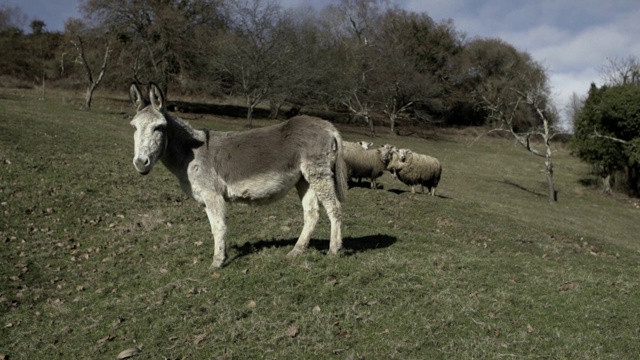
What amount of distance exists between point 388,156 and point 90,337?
17479mm

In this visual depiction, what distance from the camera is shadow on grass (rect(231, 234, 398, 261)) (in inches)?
416

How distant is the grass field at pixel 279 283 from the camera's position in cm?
736

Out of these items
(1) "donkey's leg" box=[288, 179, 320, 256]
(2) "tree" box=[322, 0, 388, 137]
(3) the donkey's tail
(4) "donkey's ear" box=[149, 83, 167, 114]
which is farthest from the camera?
(2) "tree" box=[322, 0, 388, 137]

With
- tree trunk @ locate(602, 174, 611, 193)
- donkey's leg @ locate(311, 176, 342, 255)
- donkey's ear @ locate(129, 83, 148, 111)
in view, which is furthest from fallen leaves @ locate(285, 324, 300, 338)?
tree trunk @ locate(602, 174, 611, 193)

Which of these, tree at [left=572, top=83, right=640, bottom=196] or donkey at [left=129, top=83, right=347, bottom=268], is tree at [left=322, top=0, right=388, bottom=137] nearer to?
tree at [left=572, top=83, right=640, bottom=196]

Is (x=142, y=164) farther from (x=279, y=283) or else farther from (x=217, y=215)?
(x=279, y=283)

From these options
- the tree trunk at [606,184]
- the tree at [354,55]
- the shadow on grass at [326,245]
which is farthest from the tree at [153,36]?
the shadow on grass at [326,245]

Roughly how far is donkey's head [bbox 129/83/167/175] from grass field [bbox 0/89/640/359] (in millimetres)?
2338

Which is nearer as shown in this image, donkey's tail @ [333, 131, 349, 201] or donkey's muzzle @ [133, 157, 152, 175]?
donkey's muzzle @ [133, 157, 152, 175]

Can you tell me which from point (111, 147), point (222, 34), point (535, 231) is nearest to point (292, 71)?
point (222, 34)

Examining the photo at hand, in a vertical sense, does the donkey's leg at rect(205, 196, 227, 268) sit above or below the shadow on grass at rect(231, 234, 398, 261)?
above

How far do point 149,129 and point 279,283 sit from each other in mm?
3447

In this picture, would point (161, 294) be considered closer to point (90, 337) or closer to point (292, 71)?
point (90, 337)

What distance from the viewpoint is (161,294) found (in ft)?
29.6
